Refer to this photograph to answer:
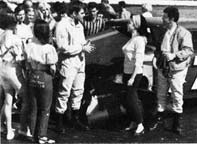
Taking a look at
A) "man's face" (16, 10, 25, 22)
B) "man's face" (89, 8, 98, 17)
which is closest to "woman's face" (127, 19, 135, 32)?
"man's face" (16, 10, 25, 22)

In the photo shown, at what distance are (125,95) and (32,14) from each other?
1.77 metres

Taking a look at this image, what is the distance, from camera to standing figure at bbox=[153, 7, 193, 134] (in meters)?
6.45

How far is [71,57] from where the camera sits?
6.46 metres

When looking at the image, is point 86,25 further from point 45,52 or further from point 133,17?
point 45,52

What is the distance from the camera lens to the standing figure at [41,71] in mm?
5949

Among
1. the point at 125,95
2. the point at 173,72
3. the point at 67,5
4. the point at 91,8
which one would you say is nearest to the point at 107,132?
the point at 125,95

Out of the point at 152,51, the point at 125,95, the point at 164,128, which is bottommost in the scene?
the point at 164,128

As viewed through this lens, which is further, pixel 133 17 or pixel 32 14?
pixel 32 14

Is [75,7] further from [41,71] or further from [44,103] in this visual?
[44,103]

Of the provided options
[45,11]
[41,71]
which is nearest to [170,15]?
[41,71]

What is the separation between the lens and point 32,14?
23.7 feet

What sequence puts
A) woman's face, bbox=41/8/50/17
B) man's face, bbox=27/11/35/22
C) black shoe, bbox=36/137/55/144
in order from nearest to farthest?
black shoe, bbox=36/137/55/144 < man's face, bbox=27/11/35/22 < woman's face, bbox=41/8/50/17

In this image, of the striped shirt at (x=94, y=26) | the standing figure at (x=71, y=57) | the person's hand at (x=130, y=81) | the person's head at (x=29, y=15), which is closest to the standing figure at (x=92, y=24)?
the striped shirt at (x=94, y=26)

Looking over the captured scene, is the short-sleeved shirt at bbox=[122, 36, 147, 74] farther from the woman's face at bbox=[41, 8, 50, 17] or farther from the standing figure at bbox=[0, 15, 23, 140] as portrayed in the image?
the woman's face at bbox=[41, 8, 50, 17]
